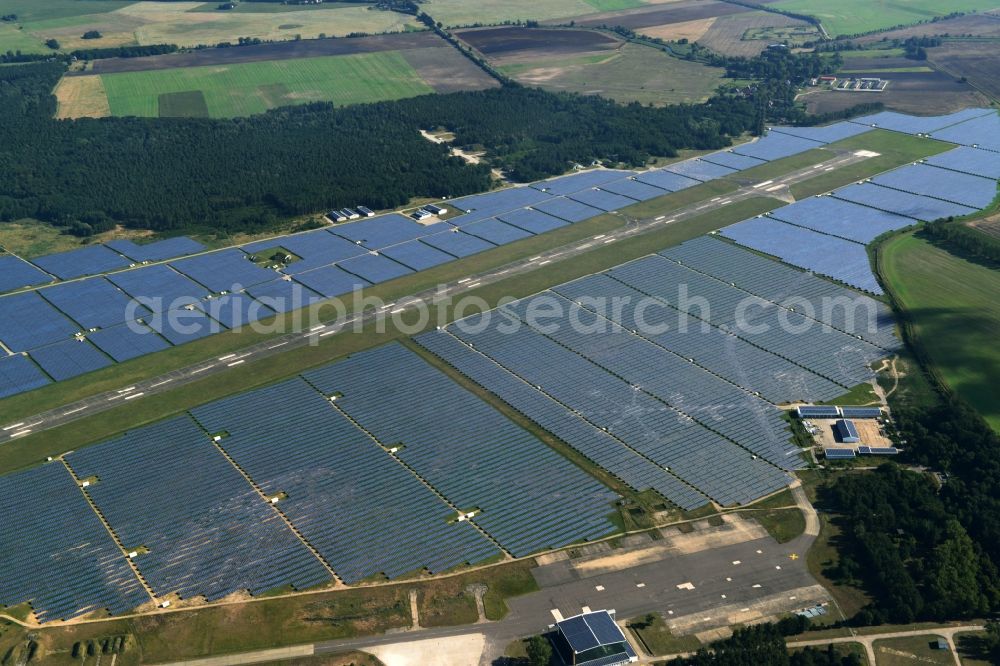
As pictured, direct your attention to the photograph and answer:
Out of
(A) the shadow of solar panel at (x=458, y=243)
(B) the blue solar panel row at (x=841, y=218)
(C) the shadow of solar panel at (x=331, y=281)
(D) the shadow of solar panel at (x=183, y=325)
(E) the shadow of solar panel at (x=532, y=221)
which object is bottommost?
(D) the shadow of solar panel at (x=183, y=325)

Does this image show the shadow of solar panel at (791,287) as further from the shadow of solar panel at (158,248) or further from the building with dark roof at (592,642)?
the shadow of solar panel at (158,248)

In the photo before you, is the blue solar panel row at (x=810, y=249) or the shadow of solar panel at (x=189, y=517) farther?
the blue solar panel row at (x=810, y=249)

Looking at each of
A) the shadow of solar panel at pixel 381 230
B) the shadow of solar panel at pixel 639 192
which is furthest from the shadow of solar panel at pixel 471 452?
the shadow of solar panel at pixel 639 192

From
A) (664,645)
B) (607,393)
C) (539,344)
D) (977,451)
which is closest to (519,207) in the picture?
(539,344)

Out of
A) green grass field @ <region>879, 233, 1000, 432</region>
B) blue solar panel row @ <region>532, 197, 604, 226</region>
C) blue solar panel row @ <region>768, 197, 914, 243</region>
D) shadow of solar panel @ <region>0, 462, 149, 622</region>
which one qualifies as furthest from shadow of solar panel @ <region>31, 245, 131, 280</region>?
green grass field @ <region>879, 233, 1000, 432</region>

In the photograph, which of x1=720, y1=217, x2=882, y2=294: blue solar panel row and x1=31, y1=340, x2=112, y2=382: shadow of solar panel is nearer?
x1=31, y1=340, x2=112, y2=382: shadow of solar panel

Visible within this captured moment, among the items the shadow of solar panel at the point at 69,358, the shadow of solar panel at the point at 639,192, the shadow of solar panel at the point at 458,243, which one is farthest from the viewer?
the shadow of solar panel at the point at 639,192

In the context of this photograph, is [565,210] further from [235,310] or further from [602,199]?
[235,310]

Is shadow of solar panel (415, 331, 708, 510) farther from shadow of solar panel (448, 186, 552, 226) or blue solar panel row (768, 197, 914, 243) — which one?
blue solar panel row (768, 197, 914, 243)
